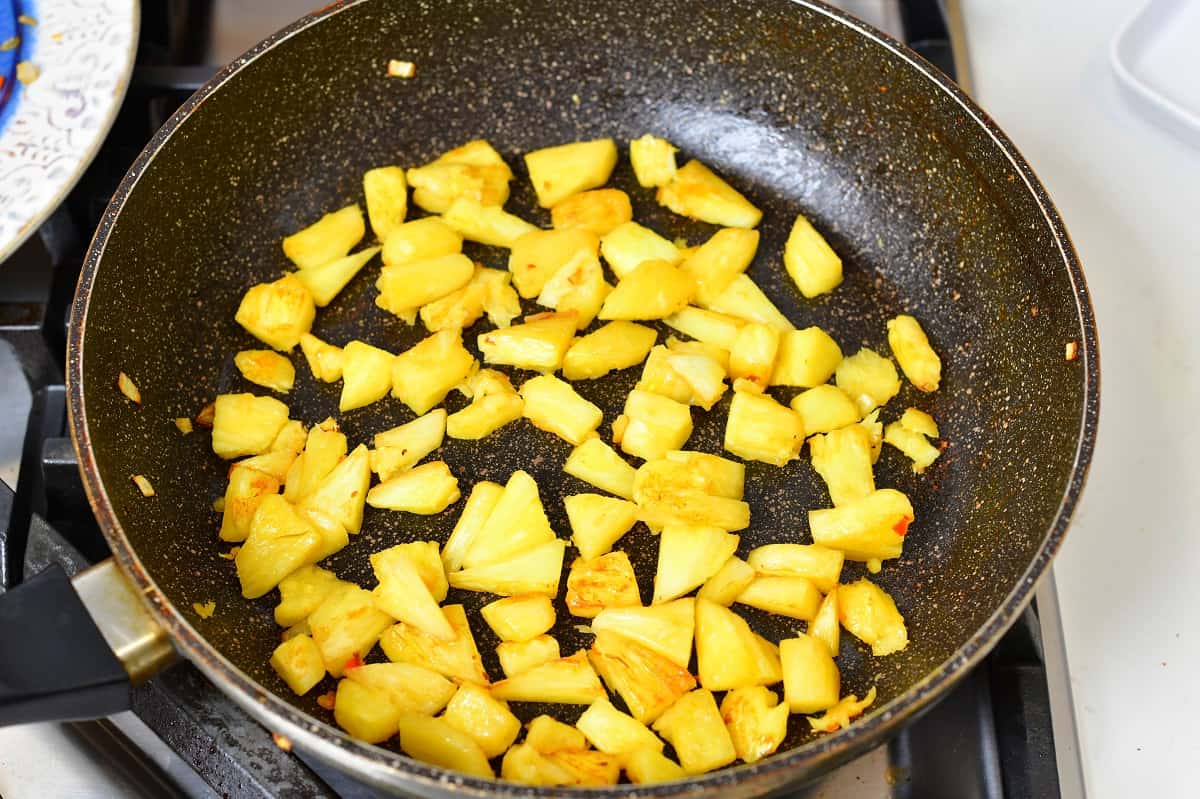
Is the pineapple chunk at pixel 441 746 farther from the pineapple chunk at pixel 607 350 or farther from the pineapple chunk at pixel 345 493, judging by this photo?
the pineapple chunk at pixel 607 350

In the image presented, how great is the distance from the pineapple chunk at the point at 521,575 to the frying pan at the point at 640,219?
0.02m

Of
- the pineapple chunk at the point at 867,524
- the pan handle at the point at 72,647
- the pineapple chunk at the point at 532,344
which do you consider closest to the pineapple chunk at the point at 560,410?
the pineapple chunk at the point at 532,344

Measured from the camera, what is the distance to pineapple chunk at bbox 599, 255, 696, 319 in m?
1.10

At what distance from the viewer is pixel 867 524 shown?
3.17 feet

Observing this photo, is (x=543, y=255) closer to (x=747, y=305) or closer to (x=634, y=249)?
(x=634, y=249)

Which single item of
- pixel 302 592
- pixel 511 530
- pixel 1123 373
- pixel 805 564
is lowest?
pixel 302 592

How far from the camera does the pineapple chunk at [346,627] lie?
91 cm

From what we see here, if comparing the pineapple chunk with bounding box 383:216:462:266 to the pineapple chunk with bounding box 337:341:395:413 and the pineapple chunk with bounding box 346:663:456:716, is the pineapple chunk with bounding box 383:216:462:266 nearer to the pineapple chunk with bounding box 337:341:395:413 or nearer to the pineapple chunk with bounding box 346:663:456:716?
the pineapple chunk with bounding box 337:341:395:413

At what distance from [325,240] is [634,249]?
323 millimetres

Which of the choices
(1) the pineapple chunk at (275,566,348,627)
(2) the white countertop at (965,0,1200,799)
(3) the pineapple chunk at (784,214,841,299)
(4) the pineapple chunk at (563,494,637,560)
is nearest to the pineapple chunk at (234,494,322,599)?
(1) the pineapple chunk at (275,566,348,627)

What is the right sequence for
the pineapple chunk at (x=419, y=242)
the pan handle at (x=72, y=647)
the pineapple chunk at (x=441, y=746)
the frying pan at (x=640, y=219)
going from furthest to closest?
the pineapple chunk at (x=419, y=242) → the frying pan at (x=640, y=219) → the pineapple chunk at (x=441, y=746) → the pan handle at (x=72, y=647)

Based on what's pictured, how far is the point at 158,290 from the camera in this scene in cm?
107

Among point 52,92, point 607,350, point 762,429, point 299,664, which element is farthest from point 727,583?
point 52,92

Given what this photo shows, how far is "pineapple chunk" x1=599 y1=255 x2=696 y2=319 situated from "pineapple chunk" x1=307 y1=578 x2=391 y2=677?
370mm
